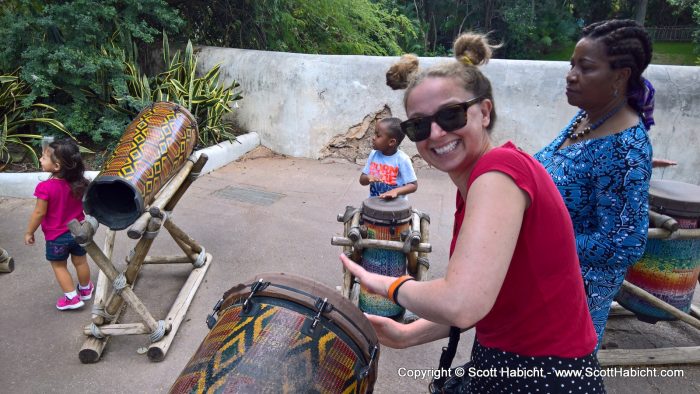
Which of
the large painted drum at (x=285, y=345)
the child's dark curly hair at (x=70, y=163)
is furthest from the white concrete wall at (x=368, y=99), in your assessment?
the large painted drum at (x=285, y=345)

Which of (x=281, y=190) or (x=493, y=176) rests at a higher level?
(x=493, y=176)

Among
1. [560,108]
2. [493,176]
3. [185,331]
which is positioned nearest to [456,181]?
[493,176]

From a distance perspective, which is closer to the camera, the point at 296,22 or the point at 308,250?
the point at 308,250

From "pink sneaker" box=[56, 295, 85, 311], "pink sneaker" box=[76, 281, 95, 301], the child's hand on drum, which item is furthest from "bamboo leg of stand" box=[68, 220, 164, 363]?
the child's hand on drum

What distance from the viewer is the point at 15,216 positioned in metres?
4.60

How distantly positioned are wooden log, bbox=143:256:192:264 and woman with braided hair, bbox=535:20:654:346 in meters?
2.88

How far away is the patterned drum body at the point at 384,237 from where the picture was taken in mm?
2977

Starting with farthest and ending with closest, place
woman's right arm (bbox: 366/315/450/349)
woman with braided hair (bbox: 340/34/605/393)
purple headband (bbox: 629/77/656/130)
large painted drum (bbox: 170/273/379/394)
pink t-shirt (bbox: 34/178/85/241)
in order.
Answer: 1. pink t-shirt (bbox: 34/178/85/241)
2. purple headband (bbox: 629/77/656/130)
3. woman's right arm (bbox: 366/315/450/349)
4. large painted drum (bbox: 170/273/379/394)
5. woman with braided hair (bbox: 340/34/605/393)

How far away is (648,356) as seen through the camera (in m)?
2.81

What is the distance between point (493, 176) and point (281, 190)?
4.91 metres

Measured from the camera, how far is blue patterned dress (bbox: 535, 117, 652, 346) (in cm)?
169

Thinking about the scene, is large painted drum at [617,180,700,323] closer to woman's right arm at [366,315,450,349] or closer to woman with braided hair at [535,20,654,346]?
woman with braided hair at [535,20,654,346]

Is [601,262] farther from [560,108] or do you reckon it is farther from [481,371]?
[560,108]

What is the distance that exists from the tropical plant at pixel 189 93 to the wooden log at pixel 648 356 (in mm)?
5410
